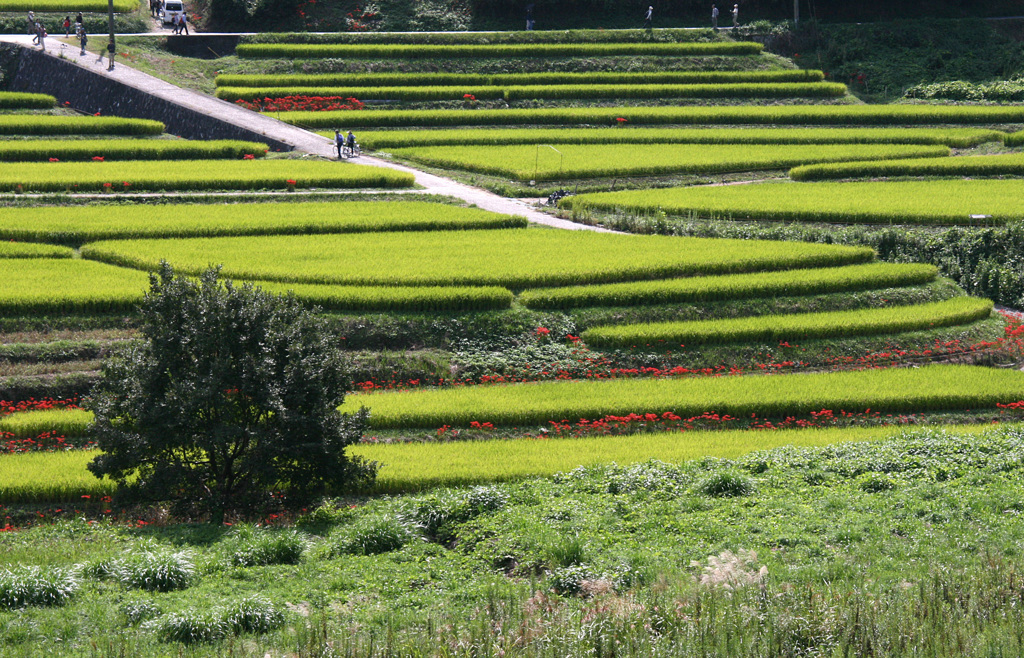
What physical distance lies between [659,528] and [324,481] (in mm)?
6829

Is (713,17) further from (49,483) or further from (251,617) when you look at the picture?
(251,617)

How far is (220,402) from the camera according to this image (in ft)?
59.7

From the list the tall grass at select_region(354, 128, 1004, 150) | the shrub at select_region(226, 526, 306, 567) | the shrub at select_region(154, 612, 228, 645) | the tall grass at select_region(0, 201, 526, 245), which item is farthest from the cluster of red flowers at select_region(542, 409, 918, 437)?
the tall grass at select_region(354, 128, 1004, 150)

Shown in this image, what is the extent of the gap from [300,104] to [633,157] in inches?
775

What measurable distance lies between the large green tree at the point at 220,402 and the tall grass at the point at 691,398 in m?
4.65

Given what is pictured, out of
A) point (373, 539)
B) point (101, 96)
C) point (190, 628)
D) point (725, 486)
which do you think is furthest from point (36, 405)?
point (101, 96)

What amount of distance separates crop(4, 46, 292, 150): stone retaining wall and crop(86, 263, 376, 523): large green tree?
33.1 m

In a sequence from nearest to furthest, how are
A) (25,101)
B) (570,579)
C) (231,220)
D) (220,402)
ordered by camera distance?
(570,579) < (220,402) < (231,220) < (25,101)

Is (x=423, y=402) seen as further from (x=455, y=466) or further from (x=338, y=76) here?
(x=338, y=76)

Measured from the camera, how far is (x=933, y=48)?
2672 inches

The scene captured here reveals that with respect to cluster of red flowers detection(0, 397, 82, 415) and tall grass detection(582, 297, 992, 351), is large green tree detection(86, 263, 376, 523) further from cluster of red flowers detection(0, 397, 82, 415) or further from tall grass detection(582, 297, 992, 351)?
tall grass detection(582, 297, 992, 351)

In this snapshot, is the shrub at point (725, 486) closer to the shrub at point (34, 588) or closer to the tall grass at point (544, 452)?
the tall grass at point (544, 452)

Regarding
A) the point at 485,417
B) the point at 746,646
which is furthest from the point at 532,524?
the point at 485,417

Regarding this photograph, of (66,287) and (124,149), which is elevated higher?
(124,149)
